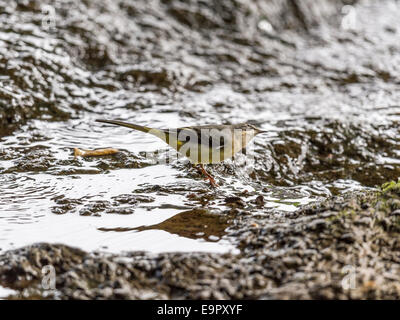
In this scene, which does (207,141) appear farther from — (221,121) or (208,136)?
(221,121)

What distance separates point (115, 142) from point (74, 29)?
149 inches

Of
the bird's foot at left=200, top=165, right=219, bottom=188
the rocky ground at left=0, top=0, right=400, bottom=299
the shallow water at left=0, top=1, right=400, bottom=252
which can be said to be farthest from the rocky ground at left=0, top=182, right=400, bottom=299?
the bird's foot at left=200, top=165, right=219, bottom=188

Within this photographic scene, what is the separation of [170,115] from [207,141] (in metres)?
2.53

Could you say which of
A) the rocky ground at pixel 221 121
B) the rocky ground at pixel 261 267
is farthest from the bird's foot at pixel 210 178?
the rocky ground at pixel 261 267

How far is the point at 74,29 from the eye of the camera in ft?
28.7

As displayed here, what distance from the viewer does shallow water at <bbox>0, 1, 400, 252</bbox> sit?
405 centimetres

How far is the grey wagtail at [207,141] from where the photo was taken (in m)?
4.52

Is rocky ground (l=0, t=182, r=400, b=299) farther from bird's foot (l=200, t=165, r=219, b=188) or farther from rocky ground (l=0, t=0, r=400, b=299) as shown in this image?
bird's foot (l=200, t=165, r=219, b=188)

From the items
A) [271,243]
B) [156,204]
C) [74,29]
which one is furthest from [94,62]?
[271,243]

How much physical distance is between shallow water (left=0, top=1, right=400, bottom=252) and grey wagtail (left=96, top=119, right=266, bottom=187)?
310mm

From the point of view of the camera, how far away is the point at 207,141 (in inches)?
179
